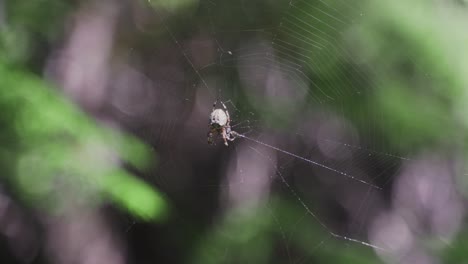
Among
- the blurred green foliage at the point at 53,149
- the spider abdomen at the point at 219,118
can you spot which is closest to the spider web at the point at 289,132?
the spider abdomen at the point at 219,118

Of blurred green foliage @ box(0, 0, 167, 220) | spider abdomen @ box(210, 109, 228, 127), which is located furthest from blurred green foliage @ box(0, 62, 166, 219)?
spider abdomen @ box(210, 109, 228, 127)

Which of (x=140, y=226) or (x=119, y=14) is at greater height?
(x=119, y=14)

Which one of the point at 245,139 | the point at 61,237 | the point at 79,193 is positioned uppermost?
the point at 245,139

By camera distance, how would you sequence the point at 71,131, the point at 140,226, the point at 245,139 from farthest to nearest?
the point at 245,139 < the point at 140,226 < the point at 71,131

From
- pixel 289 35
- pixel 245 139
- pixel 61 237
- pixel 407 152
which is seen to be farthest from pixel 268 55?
pixel 61 237

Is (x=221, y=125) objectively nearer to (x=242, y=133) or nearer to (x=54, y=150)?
(x=242, y=133)

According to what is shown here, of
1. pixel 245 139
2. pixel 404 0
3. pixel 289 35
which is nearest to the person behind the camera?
pixel 404 0

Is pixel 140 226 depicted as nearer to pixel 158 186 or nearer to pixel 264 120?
pixel 158 186
